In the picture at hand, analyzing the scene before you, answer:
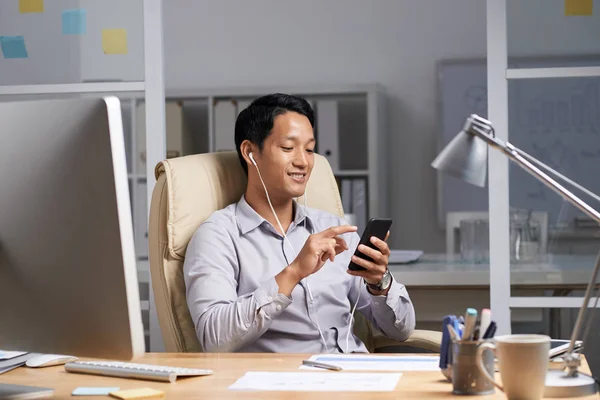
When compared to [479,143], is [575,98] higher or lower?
higher

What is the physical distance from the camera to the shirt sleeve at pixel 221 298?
2.03 meters

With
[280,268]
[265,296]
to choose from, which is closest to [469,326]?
[265,296]

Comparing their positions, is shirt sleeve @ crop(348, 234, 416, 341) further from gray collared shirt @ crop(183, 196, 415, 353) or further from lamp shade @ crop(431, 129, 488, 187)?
lamp shade @ crop(431, 129, 488, 187)

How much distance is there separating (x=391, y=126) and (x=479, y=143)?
4551mm

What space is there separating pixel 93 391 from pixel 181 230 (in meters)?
0.91

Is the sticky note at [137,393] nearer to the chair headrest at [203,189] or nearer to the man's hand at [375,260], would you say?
the man's hand at [375,260]

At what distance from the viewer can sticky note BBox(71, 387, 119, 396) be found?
4.62 feet

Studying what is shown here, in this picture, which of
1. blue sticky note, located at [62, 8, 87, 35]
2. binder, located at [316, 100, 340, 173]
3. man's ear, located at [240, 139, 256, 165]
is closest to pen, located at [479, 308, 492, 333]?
man's ear, located at [240, 139, 256, 165]

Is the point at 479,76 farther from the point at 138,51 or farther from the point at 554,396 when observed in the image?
the point at 554,396

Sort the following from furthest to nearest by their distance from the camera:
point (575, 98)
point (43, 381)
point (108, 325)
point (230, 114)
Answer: point (230, 114) → point (575, 98) → point (43, 381) → point (108, 325)

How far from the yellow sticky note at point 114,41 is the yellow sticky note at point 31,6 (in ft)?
0.78

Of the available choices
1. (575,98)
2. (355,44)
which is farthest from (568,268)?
(355,44)

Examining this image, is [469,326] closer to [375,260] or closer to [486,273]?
[375,260]

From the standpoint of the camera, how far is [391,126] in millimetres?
5898
